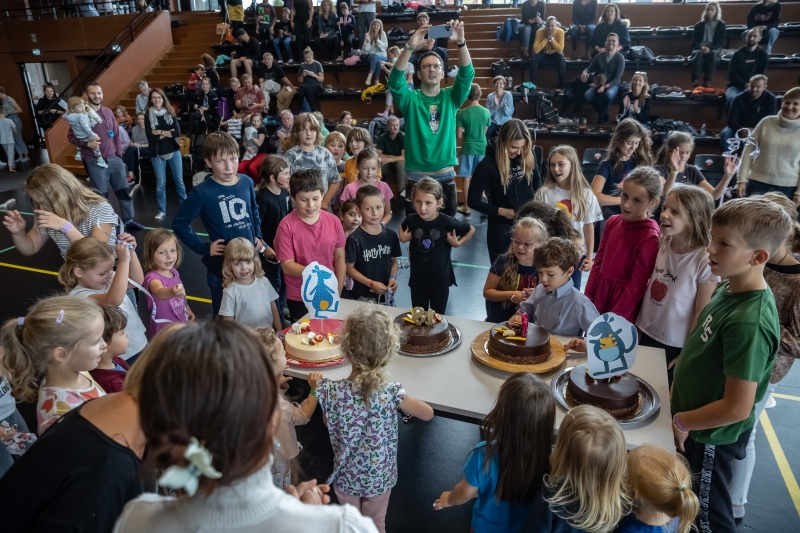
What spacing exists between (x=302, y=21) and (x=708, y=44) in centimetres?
848

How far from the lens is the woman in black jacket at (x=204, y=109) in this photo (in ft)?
34.7

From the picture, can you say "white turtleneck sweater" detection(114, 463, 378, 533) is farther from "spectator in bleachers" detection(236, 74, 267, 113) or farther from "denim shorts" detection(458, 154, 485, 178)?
"spectator in bleachers" detection(236, 74, 267, 113)

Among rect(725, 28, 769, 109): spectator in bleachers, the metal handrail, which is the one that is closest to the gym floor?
rect(725, 28, 769, 109): spectator in bleachers

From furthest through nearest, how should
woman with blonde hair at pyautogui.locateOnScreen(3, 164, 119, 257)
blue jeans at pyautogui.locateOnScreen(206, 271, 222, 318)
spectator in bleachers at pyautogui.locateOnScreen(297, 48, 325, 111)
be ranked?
1. spectator in bleachers at pyautogui.locateOnScreen(297, 48, 325, 111)
2. blue jeans at pyautogui.locateOnScreen(206, 271, 222, 318)
3. woman with blonde hair at pyautogui.locateOnScreen(3, 164, 119, 257)

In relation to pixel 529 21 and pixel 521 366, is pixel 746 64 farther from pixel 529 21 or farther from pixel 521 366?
pixel 521 366

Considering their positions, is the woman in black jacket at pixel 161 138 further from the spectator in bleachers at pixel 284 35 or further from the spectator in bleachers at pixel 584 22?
the spectator in bleachers at pixel 584 22

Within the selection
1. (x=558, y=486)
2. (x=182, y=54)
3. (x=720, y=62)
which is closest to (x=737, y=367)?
(x=558, y=486)

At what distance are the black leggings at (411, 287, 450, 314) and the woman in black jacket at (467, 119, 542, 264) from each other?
67 cm

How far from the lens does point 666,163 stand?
3.99m

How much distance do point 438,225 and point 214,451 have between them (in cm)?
277

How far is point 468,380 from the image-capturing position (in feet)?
7.52

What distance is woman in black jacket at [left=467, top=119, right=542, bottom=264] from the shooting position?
3.76 meters

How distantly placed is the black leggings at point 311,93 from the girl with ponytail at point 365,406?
9.46 metres

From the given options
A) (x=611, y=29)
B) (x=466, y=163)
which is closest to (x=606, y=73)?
(x=611, y=29)
